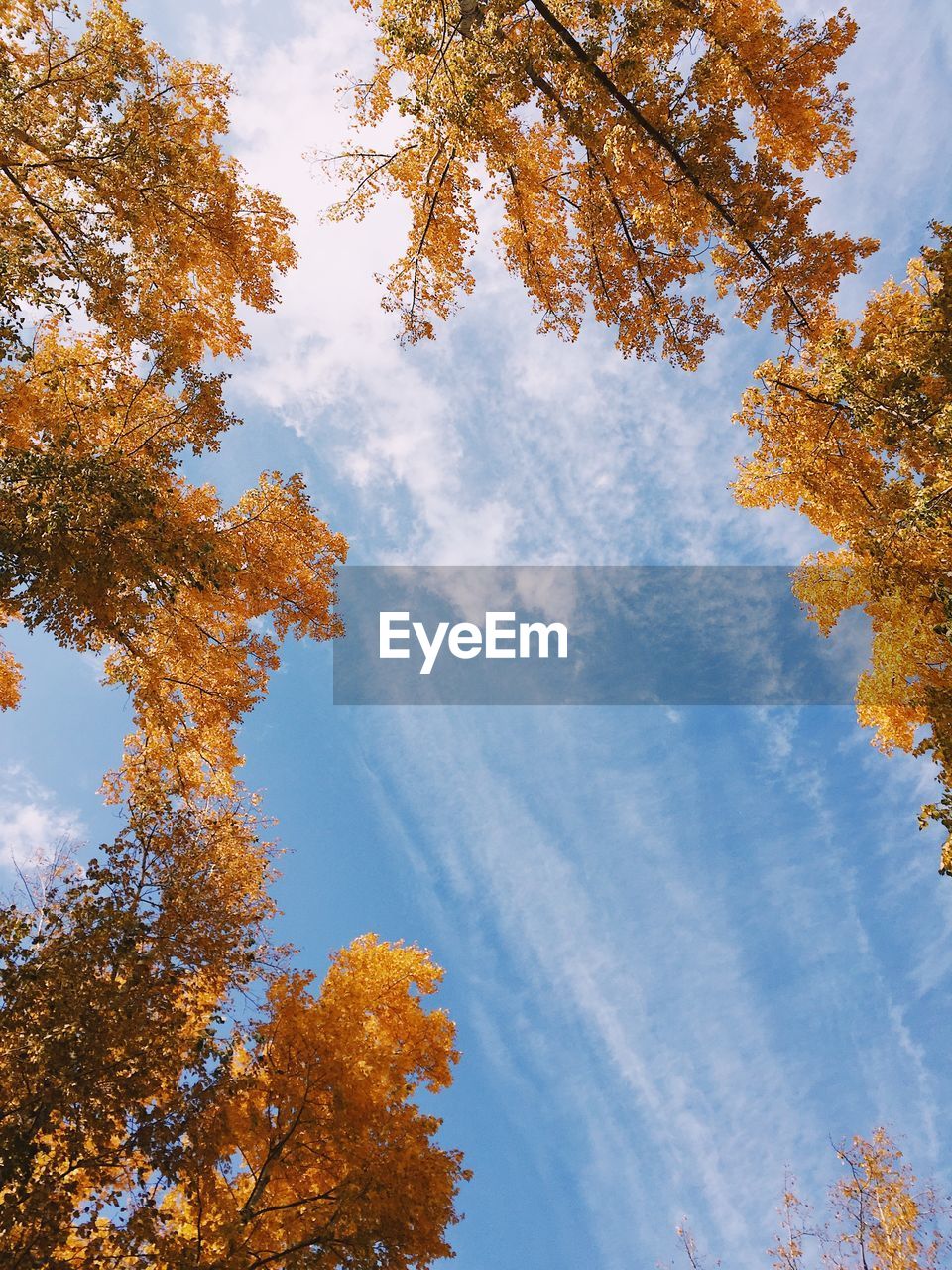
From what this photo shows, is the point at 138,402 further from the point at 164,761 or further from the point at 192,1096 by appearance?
the point at 192,1096

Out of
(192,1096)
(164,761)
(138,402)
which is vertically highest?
(138,402)

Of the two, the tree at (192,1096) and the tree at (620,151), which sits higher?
the tree at (620,151)

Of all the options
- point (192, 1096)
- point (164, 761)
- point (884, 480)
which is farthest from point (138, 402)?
point (884, 480)

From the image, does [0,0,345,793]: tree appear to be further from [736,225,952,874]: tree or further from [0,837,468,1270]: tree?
[736,225,952,874]: tree

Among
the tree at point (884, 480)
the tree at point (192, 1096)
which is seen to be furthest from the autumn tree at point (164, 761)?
the tree at point (884, 480)

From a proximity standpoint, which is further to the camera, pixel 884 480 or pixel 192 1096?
pixel 884 480

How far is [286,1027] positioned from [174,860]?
281 cm

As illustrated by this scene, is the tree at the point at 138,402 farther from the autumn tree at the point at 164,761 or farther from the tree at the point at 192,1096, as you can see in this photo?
the tree at the point at 192,1096

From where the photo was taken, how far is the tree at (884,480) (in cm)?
706

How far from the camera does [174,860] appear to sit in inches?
325

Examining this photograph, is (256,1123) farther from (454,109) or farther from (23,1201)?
(454,109)

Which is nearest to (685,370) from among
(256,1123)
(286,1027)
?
(286,1027)

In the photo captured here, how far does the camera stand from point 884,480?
31.0ft

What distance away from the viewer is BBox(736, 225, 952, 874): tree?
7.06 m
